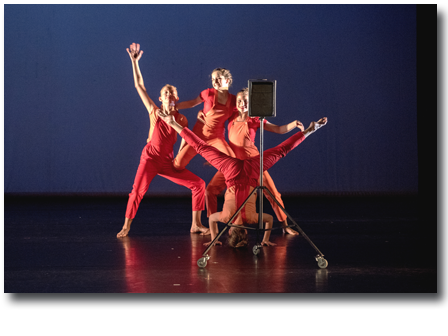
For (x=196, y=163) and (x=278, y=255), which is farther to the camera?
(x=196, y=163)

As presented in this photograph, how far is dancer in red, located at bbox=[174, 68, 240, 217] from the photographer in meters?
4.79

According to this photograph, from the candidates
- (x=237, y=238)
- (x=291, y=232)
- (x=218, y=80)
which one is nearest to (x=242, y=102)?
(x=218, y=80)

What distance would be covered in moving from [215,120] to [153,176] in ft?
2.60

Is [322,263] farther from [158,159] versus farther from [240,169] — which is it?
[158,159]

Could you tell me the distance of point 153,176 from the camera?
4797 millimetres

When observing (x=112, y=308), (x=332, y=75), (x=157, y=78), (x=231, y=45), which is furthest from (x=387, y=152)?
(x=112, y=308)

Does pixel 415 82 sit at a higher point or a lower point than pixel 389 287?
higher

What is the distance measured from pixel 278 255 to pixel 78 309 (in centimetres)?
164

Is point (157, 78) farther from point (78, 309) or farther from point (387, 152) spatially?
point (78, 309)

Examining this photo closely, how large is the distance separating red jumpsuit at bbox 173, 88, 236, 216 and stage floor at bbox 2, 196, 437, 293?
0.44 meters

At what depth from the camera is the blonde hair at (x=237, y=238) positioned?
408 cm

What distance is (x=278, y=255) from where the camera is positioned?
3.91 meters

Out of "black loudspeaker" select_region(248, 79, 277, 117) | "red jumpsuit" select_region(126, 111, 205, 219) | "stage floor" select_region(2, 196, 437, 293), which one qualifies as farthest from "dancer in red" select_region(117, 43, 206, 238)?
"black loudspeaker" select_region(248, 79, 277, 117)

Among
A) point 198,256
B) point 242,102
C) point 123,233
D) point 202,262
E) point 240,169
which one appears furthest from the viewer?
point 123,233
